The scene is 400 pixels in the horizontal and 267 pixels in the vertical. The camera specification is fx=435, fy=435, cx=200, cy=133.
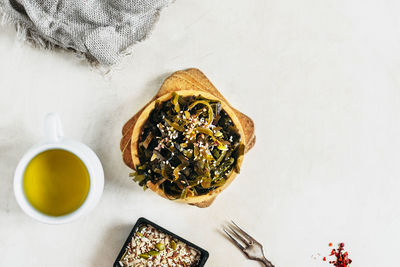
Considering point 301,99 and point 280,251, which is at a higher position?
point 301,99

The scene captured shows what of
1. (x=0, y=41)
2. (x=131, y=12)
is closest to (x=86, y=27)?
(x=131, y=12)

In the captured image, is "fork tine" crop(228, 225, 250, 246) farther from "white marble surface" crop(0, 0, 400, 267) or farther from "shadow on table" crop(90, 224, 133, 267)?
"shadow on table" crop(90, 224, 133, 267)

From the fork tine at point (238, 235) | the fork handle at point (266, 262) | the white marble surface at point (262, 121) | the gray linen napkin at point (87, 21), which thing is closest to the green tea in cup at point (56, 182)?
the white marble surface at point (262, 121)

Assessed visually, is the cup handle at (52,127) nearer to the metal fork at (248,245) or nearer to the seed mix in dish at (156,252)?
the seed mix in dish at (156,252)

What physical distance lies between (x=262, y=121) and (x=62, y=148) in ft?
2.08

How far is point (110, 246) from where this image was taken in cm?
142

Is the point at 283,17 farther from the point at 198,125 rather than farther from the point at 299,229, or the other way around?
the point at 299,229

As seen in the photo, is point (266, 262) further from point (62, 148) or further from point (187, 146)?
point (62, 148)

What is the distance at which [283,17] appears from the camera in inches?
56.1

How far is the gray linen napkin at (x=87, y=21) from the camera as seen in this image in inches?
51.3

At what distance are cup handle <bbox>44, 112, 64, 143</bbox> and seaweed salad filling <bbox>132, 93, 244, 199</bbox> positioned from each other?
228 mm

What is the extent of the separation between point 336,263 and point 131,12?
1.05 metres

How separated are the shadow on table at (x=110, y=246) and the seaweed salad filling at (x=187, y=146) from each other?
258 mm

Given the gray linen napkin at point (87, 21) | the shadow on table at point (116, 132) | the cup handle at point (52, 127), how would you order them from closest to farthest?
the cup handle at point (52, 127)
the gray linen napkin at point (87, 21)
the shadow on table at point (116, 132)
